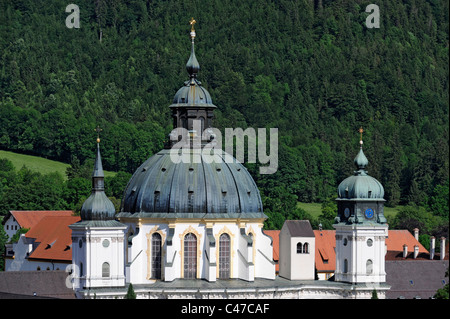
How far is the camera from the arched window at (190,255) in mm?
114750

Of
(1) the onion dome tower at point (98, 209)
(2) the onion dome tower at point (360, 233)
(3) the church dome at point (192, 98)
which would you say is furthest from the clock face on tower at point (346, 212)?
(1) the onion dome tower at point (98, 209)

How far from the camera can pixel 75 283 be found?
368 ft

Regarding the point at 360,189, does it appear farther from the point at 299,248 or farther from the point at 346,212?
the point at 299,248

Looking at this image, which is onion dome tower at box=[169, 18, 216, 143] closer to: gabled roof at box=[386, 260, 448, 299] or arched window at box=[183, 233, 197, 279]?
arched window at box=[183, 233, 197, 279]

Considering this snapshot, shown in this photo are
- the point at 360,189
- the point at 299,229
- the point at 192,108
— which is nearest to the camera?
the point at 360,189

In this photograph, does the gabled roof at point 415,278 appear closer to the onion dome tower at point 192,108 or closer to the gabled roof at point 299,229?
the gabled roof at point 299,229

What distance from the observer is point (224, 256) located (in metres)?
115

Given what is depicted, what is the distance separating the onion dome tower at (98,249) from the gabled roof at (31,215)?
49697 millimetres

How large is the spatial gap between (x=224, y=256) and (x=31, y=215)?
53.1 metres

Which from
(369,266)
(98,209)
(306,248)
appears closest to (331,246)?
(306,248)
